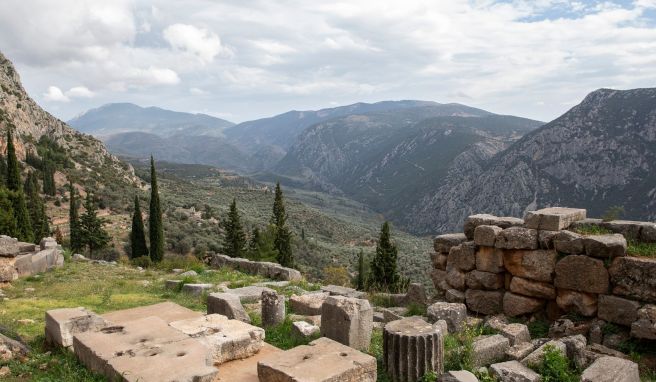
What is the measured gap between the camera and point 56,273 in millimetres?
18750

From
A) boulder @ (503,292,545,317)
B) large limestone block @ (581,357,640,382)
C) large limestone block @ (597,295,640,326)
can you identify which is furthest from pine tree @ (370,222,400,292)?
large limestone block @ (581,357,640,382)

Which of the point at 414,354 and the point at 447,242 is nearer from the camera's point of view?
the point at 414,354

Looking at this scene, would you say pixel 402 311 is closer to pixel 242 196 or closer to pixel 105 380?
pixel 105 380

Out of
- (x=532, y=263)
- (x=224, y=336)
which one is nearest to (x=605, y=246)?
(x=532, y=263)

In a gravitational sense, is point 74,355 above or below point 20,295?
above

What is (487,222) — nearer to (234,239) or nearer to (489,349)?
(489,349)

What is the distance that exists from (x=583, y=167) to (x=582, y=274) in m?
115

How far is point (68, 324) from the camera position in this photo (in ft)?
26.1

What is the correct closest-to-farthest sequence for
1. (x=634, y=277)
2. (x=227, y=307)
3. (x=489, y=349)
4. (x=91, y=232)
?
(x=489, y=349), (x=634, y=277), (x=227, y=307), (x=91, y=232)

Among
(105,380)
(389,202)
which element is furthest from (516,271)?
(389,202)

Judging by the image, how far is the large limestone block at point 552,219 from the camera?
11164 mm

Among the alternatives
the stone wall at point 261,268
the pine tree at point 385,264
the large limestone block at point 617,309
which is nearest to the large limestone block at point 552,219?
the large limestone block at point 617,309

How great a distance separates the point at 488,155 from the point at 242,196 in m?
97.6

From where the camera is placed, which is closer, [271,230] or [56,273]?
[56,273]
